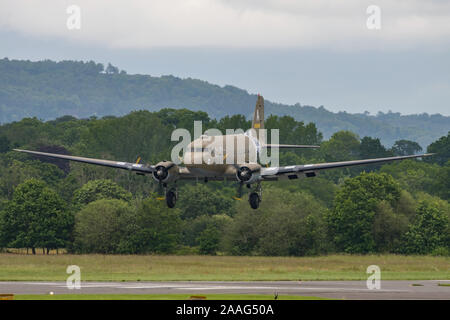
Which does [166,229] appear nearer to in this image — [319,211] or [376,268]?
[319,211]

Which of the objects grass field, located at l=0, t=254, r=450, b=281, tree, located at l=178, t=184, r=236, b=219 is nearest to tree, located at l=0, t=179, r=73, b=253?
grass field, located at l=0, t=254, r=450, b=281

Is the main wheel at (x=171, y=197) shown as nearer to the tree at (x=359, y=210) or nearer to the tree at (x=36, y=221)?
the tree at (x=36, y=221)

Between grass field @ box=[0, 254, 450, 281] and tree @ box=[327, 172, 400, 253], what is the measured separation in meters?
7.60

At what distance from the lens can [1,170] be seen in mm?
176250

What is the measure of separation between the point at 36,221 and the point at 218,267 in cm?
3791

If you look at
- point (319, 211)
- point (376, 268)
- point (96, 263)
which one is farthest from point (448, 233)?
point (96, 263)

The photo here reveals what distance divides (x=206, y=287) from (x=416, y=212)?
7365cm

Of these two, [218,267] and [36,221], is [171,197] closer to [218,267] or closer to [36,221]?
[218,267]

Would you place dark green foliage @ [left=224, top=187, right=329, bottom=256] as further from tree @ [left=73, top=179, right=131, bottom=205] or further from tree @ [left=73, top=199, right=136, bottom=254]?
tree @ [left=73, top=179, right=131, bottom=205]

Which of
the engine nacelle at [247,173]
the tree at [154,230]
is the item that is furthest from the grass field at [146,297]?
the tree at [154,230]

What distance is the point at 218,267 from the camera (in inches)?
3762

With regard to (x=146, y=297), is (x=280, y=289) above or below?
below

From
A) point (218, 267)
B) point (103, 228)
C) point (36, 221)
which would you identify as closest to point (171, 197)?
point (218, 267)
